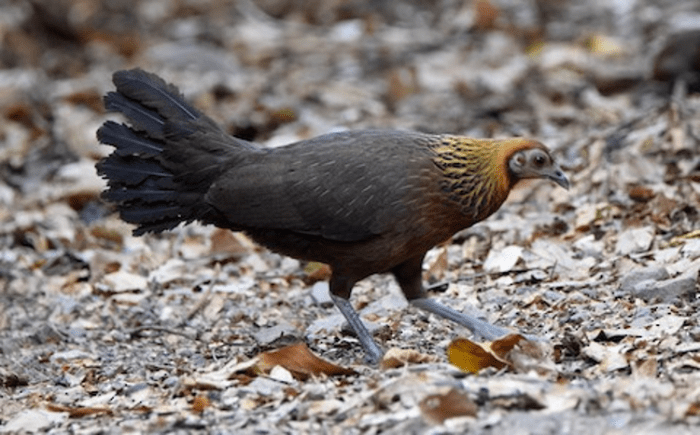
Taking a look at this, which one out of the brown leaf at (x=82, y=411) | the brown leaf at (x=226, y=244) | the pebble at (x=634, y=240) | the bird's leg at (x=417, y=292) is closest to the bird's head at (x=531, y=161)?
Result: the bird's leg at (x=417, y=292)

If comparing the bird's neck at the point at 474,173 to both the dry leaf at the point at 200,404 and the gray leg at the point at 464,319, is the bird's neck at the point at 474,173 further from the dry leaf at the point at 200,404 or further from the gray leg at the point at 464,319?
the dry leaf at the point at 200,404

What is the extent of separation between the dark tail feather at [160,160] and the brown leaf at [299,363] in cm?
102

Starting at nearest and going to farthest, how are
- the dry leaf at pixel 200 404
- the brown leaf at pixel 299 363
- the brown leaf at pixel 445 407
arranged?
the brown leaf at pixel 445 407 → the dry leaf at pixel 200 404 → the brown leaf at pixel 299 363

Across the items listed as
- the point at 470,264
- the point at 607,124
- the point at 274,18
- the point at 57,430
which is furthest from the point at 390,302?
the point at 274,18

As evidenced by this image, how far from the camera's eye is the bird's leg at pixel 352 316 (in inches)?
218

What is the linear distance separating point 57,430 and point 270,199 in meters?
1.63

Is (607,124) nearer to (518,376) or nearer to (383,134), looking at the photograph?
(383,134)

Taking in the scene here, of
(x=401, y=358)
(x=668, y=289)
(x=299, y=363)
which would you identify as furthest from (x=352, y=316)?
(x=668, y=289)

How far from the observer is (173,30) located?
15562 mm

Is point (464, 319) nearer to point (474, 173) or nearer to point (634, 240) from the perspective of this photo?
point (474, 173)

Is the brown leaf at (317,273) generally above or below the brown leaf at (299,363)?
above

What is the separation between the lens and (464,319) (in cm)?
589

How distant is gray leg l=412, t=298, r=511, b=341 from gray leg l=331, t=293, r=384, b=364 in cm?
44

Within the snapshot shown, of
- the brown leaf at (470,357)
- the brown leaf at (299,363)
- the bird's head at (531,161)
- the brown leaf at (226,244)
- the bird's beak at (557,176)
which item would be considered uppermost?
the bird's head at (531,161)
